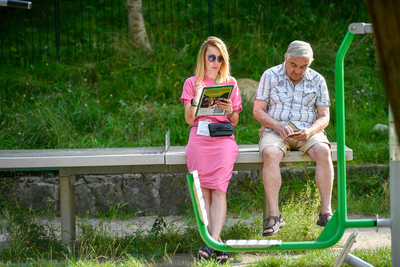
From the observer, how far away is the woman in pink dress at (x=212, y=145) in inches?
126

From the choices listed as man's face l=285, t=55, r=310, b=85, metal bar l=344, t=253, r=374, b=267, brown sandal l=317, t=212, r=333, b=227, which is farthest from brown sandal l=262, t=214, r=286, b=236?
man's face l=285, t=55, r=310, b=85

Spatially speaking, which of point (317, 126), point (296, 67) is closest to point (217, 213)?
point (317, 126)

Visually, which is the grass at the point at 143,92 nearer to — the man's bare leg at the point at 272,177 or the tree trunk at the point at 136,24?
the tree trunk at the point at 136,24

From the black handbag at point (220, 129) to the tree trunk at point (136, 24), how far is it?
3567 millimetres

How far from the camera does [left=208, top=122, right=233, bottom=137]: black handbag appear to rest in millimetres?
3318

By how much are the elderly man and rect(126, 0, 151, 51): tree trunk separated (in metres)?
3.51

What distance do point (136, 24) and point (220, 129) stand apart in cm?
377

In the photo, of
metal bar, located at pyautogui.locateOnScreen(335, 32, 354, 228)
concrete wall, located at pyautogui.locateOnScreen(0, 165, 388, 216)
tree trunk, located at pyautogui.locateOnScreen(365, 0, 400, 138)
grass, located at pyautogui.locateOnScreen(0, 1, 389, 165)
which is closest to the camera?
tree trunk, located at pyautogui.locateOnScreen(365, 0, 400, 138)

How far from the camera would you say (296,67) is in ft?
11.1

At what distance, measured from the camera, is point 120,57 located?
6441mm

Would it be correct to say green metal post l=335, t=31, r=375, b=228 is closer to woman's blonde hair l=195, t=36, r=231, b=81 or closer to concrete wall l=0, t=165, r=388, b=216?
woman's blonde hair l=195, t=36, r=231, b=81

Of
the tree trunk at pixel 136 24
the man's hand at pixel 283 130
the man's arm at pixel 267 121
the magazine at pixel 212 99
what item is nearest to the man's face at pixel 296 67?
the man's arm at pixel 267 121

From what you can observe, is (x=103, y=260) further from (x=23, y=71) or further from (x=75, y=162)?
(x=23, y=71)

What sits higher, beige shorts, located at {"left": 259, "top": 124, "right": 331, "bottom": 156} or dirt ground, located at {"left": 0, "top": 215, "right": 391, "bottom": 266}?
beige shorts, located at {"left": 259, "top": 124, "right": 331, "bottom": 156}
